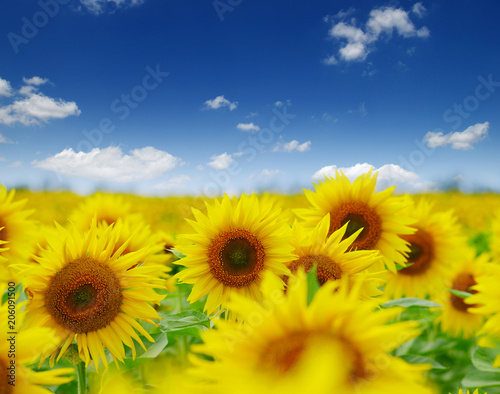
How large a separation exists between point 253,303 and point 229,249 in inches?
50.1

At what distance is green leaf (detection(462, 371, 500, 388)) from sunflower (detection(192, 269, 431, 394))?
50.2 inches

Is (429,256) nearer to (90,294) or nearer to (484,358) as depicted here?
(484,358)

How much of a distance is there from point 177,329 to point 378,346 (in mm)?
984

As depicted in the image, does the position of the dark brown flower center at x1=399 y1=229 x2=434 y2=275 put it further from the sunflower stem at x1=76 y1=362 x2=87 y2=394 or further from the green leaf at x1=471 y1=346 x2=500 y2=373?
the sunflower stem at x1=76 y1=362 x2=87 y2=394

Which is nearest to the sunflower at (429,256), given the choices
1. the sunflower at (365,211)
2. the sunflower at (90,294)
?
the sunflower at (365,211)

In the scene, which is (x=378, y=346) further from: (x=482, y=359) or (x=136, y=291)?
(x=482, y=359)

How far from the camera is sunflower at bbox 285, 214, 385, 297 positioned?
1.82 m

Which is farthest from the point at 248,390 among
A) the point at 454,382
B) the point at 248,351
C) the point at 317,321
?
the point at 454,382

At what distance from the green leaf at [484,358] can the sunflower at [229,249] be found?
1.07m

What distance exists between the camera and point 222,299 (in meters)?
2.04

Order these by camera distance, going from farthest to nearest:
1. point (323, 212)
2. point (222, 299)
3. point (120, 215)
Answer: point (120, 215), point (323, 212), point (222, 299)

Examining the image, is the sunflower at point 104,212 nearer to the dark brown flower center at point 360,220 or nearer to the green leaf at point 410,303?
the dark brown flower center at point 360,220

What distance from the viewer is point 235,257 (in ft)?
6.83

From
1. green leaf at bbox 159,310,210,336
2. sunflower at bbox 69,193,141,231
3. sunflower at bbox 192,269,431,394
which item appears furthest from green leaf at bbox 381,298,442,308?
sunflower at bbox 69,193,141,231
